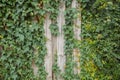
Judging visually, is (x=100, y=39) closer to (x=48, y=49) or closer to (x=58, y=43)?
(x=58, y=43)

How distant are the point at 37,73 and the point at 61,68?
1.33ft

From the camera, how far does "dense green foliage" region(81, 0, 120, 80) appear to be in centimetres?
361

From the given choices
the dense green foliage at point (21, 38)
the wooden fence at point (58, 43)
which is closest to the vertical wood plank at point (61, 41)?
the wooden fence at point (58, 43)

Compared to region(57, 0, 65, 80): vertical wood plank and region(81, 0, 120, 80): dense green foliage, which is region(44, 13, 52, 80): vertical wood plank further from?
region(81, 0, 120, 80): dense green foliage

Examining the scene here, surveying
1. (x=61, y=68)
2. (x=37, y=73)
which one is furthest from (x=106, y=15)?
(x=37, y=73)

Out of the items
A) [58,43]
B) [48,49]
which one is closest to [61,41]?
[58,43]

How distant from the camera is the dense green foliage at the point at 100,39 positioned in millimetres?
3611

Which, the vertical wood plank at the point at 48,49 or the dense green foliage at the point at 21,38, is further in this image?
the vertical wood plank at the point at 48,49

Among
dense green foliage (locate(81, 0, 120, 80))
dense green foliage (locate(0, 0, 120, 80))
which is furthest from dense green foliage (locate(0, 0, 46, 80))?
dense green foliage (locate(81, 0, 120, 80))

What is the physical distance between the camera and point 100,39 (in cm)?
372

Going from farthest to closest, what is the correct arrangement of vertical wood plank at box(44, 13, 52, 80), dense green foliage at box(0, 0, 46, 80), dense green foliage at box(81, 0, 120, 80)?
dense green foliage at box(81, 0, 120, 80), vertical wood plank at box(44, 13, 52, 80), dense green foliage at box(0, 0, 46, 80)

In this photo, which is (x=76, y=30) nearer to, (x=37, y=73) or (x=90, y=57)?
(x=90, y=57)

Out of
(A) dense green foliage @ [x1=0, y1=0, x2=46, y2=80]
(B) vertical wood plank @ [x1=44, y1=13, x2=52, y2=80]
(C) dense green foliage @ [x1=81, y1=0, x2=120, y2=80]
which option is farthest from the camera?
(C) dense green foliage @ [x1=81, y1=0, x2=120, y2=80]

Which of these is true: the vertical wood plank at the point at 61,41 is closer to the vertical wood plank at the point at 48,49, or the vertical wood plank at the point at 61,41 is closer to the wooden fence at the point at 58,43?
the wooden fence at the point at 58,43
